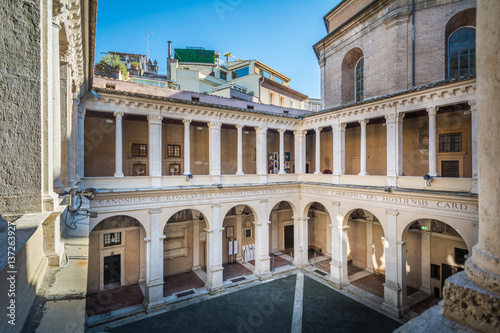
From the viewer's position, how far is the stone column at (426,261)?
16.2 meters

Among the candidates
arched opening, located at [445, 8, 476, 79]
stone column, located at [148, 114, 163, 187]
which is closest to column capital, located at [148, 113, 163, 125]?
stone column, located at [148, 114, 163, 187]

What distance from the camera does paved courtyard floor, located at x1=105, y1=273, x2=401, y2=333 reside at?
1227 cm

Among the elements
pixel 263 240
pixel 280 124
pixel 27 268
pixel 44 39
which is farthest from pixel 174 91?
pixel 27 268

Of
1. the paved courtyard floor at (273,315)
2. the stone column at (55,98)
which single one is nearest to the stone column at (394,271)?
the paved courtyard floor at (273,315)

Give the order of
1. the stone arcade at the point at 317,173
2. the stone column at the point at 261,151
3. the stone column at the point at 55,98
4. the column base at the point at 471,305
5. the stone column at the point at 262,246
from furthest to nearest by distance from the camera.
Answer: the stone column at the point at 261,151, the stone column at the point at 262,246, the stone arcade at the point at 317,173, the stone column at the point at 55,98, the column base at the point at 471,305

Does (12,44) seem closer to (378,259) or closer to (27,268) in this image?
(27,268)

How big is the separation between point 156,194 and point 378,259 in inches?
653

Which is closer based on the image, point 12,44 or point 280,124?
point 12,44

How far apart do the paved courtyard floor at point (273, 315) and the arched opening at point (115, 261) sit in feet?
11.6

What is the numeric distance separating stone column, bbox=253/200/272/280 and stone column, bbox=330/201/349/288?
4.42 m

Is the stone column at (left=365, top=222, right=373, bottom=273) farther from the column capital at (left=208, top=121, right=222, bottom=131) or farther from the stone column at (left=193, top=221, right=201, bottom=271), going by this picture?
the column capital at (left=208, top=121, right=222, bottom=131)

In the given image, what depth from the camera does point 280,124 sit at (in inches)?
752

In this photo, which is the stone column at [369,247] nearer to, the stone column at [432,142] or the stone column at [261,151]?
the stone column at [432,142]

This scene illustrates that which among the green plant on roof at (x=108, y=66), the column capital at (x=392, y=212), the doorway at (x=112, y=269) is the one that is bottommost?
the doorway at (x=112, y=269)
